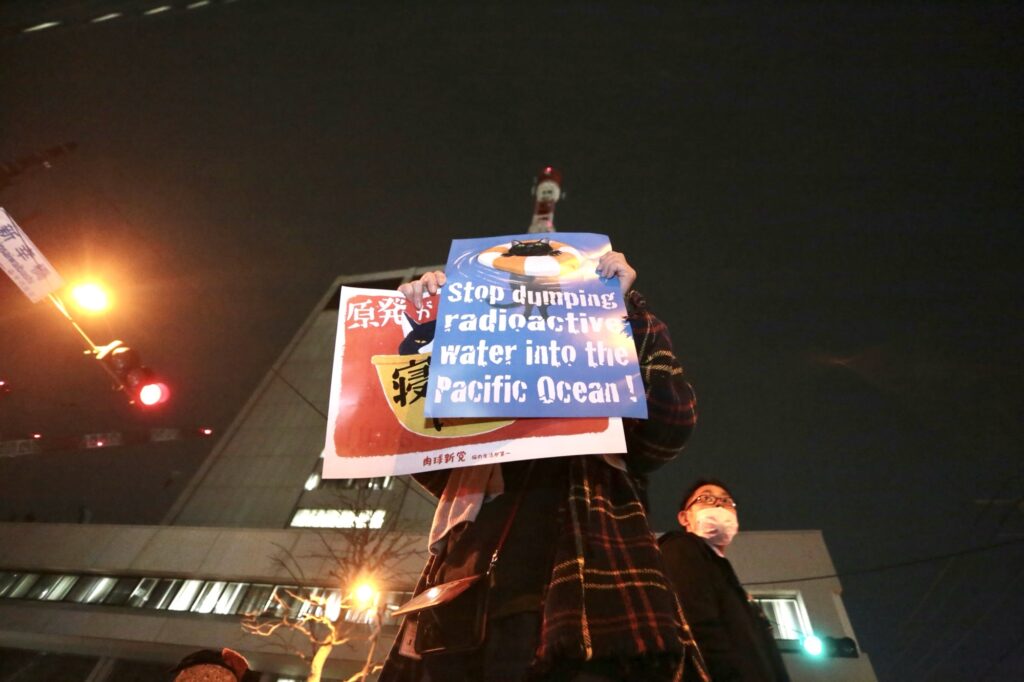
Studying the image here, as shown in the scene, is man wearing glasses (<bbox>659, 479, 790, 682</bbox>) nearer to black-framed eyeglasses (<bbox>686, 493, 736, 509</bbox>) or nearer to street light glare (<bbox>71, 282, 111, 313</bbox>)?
black-framed eyeglasses (<bbox>686, 493, 736, 509</bbox>)

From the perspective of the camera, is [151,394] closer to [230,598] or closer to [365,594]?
[365,594]

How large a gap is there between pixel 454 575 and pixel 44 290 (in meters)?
12.3

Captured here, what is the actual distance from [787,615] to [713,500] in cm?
1383

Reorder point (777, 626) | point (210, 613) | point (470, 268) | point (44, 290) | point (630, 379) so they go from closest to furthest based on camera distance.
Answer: point (630, 379), point (470, 268), point (44, 290), point (777, 626), point (210, 613)

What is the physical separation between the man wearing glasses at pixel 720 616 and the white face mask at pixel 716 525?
5cm

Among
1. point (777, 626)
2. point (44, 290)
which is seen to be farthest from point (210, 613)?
point (777, 626)

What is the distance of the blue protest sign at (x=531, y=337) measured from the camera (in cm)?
159

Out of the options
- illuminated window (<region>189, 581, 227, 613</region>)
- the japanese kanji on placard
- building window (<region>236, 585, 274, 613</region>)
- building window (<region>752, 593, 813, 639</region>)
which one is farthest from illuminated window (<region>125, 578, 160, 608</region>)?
the japanese kanji on placard

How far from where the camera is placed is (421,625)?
1.41 m

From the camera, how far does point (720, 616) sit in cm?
214

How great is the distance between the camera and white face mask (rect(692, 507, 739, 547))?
287 cm

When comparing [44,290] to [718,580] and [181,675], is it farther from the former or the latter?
[718,580]

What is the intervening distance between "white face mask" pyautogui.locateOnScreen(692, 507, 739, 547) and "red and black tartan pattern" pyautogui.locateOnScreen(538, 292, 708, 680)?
148cm

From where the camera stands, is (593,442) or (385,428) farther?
(385,428)
